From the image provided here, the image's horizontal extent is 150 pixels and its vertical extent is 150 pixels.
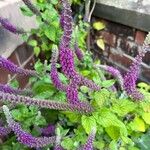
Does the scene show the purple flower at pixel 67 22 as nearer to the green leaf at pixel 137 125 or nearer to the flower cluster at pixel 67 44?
the flower cluster at pixel 67 44

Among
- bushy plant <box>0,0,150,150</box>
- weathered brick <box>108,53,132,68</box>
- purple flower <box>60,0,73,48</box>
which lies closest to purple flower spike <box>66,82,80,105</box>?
bushy plant <box>0,0,150,150</box>

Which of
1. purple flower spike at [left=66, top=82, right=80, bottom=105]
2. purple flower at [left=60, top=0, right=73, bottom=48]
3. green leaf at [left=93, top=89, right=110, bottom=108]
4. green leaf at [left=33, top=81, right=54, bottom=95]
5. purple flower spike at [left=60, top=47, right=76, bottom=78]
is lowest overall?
green leaf at [left=33, top=81, right=54, bottom=95]

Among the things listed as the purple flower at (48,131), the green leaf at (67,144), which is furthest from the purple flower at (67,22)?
the purple flower at (48,131)

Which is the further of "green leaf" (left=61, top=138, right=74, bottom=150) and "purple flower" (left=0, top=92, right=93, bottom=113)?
"green leaf" (left=61, top=138, right=74, bottom=150)

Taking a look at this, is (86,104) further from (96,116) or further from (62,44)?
(62,44)

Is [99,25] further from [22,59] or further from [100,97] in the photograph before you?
[100,97]

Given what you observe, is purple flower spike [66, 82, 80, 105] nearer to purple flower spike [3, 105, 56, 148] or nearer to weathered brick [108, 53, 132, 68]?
purple flower spike [3, 105, 56, 148]
